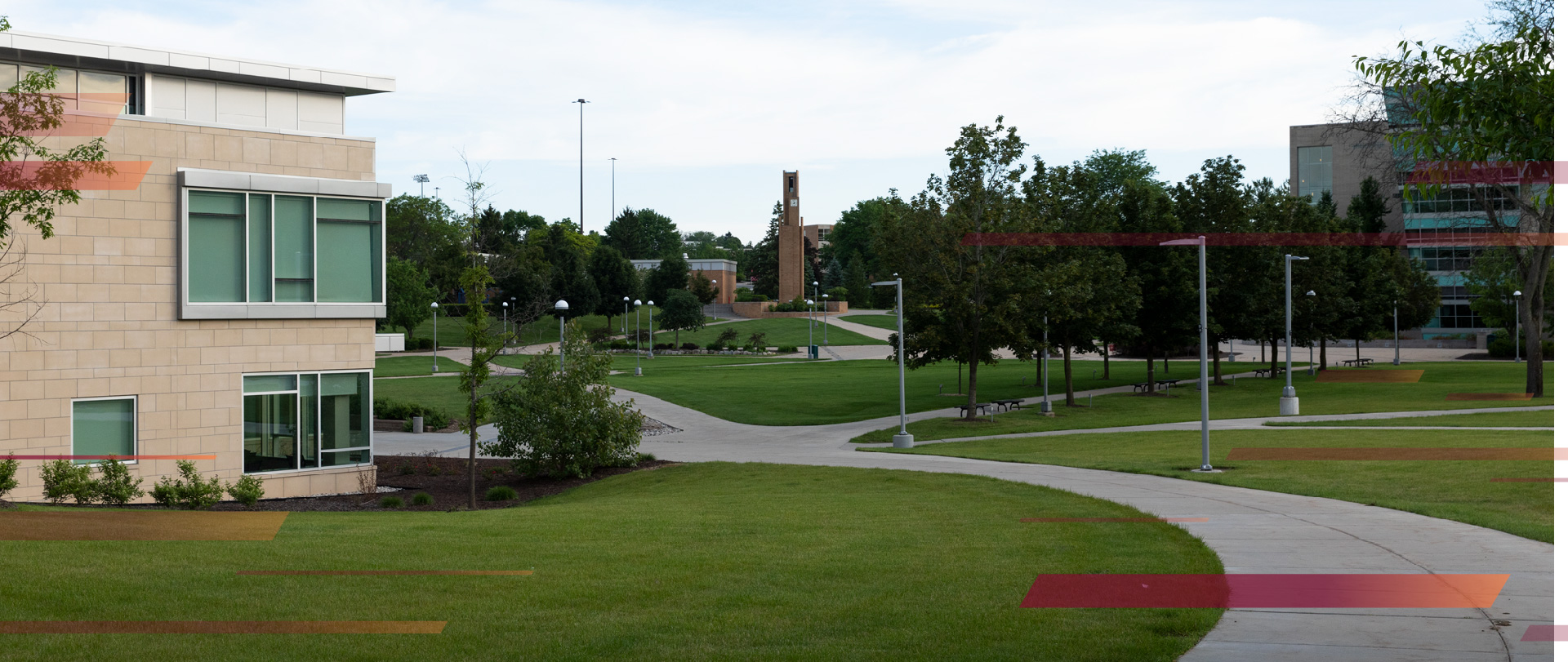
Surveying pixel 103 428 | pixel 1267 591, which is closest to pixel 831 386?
pixel 103 428

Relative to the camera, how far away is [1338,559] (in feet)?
34.8

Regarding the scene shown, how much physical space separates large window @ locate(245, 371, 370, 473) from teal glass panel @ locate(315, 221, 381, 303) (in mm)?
1576

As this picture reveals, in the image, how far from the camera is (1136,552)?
Answer: 10922 millimetres

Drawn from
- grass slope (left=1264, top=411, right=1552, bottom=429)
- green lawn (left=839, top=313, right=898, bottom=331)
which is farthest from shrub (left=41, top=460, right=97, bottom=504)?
green lawn (left=839, top=313, right=898, bottom=331)

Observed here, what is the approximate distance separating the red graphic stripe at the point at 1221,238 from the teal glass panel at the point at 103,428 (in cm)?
2412

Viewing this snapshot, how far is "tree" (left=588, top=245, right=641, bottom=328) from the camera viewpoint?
103562mm

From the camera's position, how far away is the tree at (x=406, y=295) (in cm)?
8225

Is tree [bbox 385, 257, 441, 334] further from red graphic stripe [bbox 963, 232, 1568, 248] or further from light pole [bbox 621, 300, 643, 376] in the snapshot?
red graphic stripe [bbox 963, 232, 1568, 248]

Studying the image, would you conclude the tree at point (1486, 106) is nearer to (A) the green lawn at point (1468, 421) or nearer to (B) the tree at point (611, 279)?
(A) the green lawn at point (1468, 421)

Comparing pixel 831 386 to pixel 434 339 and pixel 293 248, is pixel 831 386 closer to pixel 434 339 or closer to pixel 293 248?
pixel 293 248

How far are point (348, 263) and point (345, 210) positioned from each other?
41.4 inches

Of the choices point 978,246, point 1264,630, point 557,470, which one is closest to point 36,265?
point 557,470

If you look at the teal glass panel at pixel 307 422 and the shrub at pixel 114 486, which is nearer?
the shrub at pixel 114 486

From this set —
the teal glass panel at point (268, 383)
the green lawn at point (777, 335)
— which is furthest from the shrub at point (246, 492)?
the green lawn at point (777, 335)
